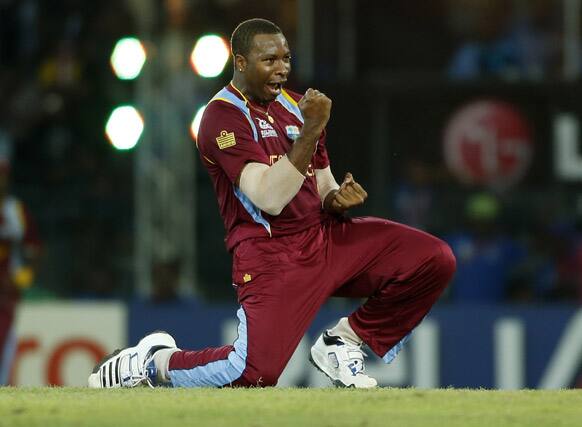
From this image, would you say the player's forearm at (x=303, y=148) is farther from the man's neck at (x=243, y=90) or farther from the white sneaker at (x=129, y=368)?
the white sneaker at (x=129, y=368)

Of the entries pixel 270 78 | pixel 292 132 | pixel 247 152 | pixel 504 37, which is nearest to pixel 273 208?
pixel 247 152

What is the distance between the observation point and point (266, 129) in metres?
6.74

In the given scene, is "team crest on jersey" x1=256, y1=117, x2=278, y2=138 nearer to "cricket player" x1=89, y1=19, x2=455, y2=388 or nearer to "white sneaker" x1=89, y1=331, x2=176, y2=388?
"cricket player" x1=89, y1=19, x2=455, y2=388

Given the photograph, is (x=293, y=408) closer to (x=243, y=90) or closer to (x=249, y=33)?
(x=243, y=90)

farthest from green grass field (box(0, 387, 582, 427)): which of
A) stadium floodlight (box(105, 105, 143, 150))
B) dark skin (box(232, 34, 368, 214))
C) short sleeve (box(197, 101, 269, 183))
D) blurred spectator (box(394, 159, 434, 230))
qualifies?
stadium floodlight (box(105, 105, 143, 150))

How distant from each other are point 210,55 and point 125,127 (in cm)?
91

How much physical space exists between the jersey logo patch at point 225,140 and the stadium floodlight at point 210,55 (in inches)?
189

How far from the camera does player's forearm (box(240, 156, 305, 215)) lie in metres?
6.36

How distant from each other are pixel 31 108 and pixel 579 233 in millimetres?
5384

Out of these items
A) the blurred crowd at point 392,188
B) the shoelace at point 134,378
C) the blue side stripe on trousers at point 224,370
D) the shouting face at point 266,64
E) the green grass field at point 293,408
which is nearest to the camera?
the green grass field at point 293,408

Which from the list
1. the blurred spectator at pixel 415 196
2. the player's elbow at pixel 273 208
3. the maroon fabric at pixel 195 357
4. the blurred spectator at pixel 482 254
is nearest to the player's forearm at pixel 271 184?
the player's elbow at pixel 273 208

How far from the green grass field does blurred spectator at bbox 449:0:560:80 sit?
21.2 feet

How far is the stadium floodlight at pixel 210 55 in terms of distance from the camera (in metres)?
11.3

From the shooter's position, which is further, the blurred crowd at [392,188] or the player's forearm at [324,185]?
the blurred crowd at [392,188]
